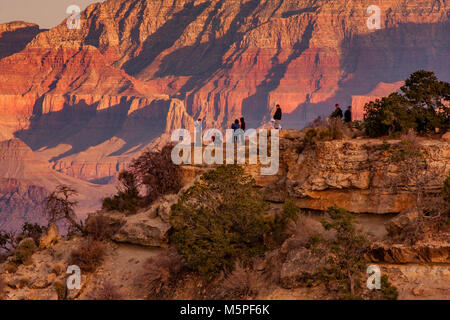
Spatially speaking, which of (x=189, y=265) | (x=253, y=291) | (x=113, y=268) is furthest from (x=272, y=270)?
(x=113, y=268)

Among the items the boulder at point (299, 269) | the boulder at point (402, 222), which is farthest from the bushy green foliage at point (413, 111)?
the boulder at point (299, 269)

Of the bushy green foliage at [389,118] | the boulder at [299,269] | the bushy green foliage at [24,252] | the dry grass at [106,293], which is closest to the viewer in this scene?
the boulder at [299,269]

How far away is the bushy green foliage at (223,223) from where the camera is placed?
112 feet

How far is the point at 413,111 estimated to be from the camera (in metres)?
40.5

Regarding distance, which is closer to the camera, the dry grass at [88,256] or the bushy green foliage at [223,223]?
the bushy green foliage at [223,223]

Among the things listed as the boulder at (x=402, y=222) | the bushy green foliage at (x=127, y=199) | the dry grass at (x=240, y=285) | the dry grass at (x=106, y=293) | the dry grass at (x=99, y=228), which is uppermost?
the bushy green foliage at (x=127, y=199)

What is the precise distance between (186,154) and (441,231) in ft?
62.1

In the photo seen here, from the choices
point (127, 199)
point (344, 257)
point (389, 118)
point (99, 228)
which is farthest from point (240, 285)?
point (127, 199)

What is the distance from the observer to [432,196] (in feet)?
111

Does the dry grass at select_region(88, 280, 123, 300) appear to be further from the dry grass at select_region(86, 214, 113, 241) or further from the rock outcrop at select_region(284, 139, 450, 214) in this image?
the rock outcrop at select_region(284, 139, 450, 214)

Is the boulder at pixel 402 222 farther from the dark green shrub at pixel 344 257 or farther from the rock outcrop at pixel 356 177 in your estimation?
the rock outcrop at pixel 356 177

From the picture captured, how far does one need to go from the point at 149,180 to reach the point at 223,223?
41.0ft

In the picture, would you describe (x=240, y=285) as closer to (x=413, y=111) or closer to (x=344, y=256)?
(x=344, y=256)

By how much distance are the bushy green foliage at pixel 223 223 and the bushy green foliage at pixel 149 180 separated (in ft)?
29.0
